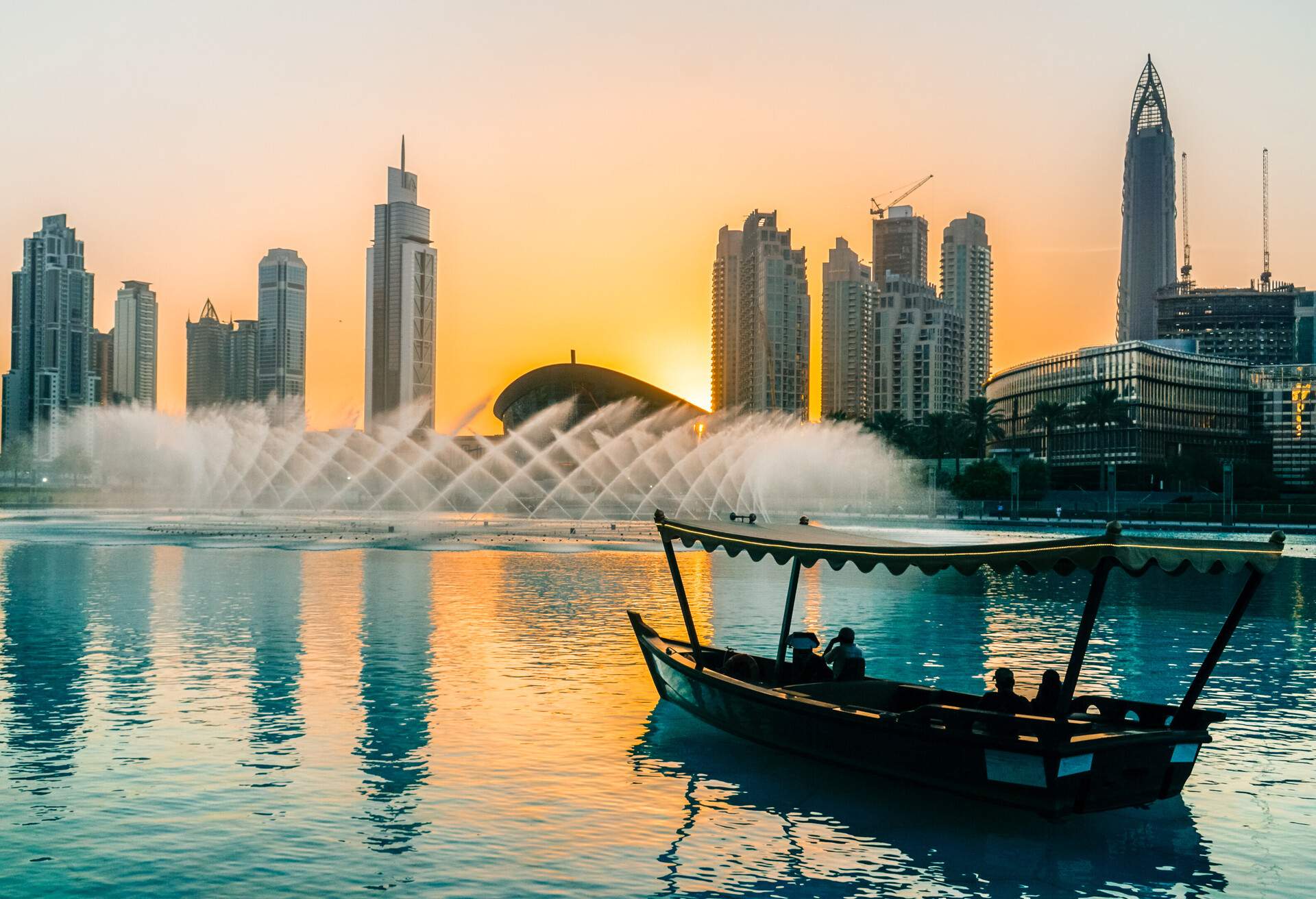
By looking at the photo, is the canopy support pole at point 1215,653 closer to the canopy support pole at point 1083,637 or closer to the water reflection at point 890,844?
the canopy support pole at point 1083,637

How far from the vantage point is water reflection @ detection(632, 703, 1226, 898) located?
45.4 feet

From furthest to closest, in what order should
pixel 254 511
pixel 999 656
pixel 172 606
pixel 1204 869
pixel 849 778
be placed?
pixel 254 511, pixel 172 606, pixel 999 656, pixel 849 778, pixel 1204 869

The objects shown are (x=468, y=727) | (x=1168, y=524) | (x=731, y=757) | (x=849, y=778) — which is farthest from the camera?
(x=1168, y=524)

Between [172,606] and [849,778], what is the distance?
29.7m

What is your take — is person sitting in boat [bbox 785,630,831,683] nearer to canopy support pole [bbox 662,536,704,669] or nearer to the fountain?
canopy support pole [bbox 662,536,704,669]

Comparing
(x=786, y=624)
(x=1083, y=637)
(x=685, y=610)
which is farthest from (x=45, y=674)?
(x=1083, y=637)

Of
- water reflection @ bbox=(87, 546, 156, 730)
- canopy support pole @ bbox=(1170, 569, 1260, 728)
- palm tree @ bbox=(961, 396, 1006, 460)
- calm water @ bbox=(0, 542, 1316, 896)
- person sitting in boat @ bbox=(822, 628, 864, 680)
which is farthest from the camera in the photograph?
palm tree @ bbox=(961, 396, 1006, 460)

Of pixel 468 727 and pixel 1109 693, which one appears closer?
pixel 468 727

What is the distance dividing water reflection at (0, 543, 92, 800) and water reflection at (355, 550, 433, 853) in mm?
4634

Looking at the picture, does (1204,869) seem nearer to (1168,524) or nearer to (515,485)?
(1168,524)

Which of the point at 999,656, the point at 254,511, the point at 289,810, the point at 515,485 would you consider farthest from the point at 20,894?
the point at 515,485

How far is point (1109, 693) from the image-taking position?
84.6 feet

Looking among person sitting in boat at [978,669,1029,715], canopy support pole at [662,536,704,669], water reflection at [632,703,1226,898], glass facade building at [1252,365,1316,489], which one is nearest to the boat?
person sitting in boat at [978,669,1029,715]

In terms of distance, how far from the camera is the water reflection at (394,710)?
52.5ft
